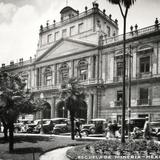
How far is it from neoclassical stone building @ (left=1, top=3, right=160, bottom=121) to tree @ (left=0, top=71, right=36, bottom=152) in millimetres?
16642

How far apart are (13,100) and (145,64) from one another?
2494 cm

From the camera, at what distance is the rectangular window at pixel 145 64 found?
37.4 m

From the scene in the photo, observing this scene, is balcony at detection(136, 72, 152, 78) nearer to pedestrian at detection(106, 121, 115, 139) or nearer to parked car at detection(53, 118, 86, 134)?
parked car at detection(53, 118, 86, 134)

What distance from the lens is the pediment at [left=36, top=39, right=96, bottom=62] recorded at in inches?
1752

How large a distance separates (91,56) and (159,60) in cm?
1177

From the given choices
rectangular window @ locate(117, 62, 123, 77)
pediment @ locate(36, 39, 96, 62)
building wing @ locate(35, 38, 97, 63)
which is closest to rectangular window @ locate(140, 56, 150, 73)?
rectangular window @ locate(117, 62, 123, 77)

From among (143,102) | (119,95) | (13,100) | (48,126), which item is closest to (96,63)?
(119,95)

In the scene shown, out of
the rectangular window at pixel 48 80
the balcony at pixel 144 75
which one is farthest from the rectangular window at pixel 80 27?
the balcony at pixel 144 75

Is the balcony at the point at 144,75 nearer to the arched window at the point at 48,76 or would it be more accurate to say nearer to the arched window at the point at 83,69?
the arched window at the point at 83,69

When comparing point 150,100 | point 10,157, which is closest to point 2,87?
point 10,157

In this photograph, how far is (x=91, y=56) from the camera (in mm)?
43094

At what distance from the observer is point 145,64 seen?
124ft

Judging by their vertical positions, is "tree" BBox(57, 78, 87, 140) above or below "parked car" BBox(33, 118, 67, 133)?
above

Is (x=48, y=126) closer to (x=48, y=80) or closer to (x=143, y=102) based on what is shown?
(x=143, y=102)
